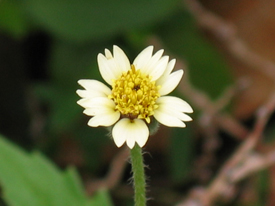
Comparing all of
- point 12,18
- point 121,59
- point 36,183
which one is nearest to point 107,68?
point 121,59

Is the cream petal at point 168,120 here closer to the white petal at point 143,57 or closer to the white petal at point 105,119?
the white petal at point 105,119

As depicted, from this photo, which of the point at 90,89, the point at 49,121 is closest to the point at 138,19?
the point at 49,121

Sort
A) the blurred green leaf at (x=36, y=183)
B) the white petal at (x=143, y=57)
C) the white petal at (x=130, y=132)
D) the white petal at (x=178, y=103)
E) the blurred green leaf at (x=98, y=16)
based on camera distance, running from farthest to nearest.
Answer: the blurred green leaf at (x=98, y=16) < the blurred green leaf at (x=36, y=183) < the white petal at (x=143, y=57) < the white petal at (x=178, y=103) < the white petal at (x=130, y=132)

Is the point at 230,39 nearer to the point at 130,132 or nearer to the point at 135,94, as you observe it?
the point at 135,94

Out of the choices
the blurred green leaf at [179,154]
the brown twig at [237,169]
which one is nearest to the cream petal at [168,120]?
the brown twig at [237,169]

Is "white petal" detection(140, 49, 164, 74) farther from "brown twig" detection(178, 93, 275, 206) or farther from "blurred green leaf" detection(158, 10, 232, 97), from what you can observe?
"blurred green leaf" detection(158, 10, 232, 97)

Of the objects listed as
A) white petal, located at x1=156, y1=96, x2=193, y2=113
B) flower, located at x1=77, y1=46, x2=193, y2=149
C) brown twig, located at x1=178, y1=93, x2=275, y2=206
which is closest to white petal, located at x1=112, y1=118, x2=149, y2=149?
flower, located at x1=77, y1=46, x2=193, y2=149
